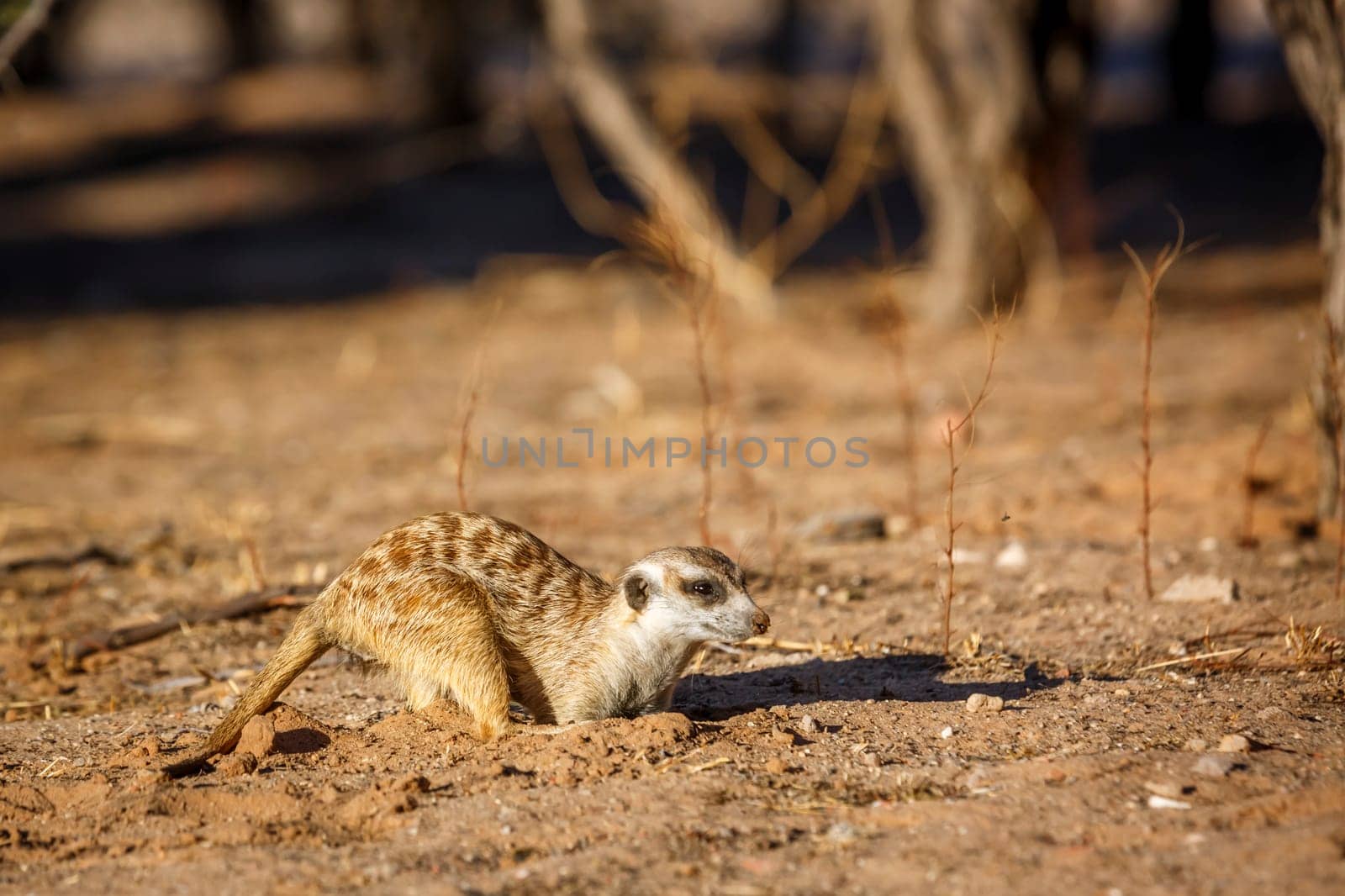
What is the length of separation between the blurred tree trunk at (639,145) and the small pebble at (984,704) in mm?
7115

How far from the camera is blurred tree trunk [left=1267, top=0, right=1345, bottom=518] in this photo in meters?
5.85

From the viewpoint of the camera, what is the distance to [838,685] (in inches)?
187

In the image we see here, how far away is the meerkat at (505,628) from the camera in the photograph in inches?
163

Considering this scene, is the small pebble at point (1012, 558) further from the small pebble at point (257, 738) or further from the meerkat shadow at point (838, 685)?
the small pebble at point (257, 738)

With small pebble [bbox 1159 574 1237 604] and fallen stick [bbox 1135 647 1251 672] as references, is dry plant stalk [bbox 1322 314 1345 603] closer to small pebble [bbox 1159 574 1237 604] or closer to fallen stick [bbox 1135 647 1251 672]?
small pebble [bbox 1159 574 1237 604]

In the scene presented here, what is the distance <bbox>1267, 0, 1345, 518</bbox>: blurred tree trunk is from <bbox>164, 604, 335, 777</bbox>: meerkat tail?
4152 mm

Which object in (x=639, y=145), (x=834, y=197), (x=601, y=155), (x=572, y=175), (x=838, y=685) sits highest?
(x=601, y=155)

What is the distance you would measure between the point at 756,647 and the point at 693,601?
109 cm

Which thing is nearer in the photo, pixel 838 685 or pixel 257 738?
pixel 257 738

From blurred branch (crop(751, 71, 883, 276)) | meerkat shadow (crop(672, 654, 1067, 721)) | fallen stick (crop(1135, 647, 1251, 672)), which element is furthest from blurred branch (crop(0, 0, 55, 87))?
blurred branch (crop(751, 71, 883, 276))

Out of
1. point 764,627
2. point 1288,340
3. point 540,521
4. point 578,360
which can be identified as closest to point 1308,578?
point 764,627

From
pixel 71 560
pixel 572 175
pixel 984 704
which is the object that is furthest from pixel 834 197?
pixel 984 704

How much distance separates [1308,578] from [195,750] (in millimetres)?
4366

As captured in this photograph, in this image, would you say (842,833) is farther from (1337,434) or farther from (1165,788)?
(1337,434)
